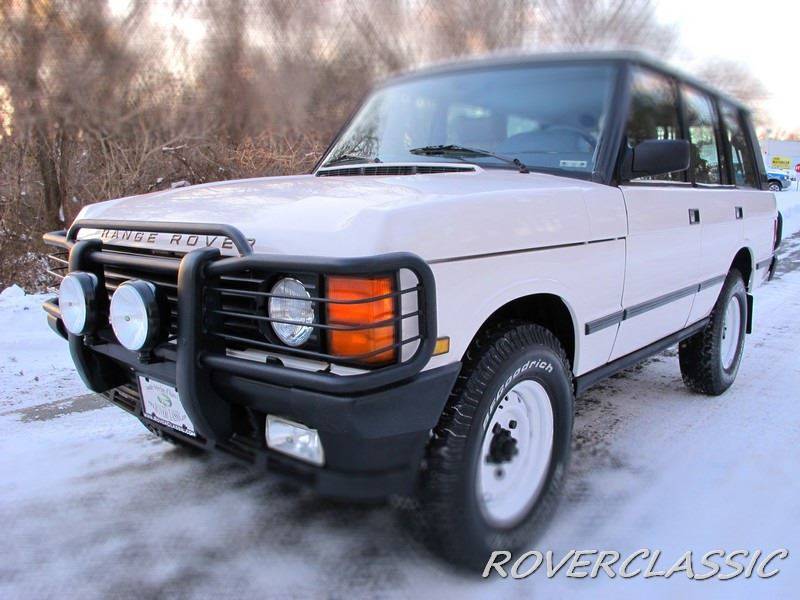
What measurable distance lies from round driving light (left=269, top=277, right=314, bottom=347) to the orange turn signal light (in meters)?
0.07

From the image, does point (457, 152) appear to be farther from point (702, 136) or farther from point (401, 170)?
point (702, 136)

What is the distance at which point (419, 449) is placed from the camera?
193 centimetres

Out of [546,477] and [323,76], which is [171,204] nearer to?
[546,477]

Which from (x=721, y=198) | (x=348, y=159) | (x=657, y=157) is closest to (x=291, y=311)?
(x=348, y=159)

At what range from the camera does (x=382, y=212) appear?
1776mm

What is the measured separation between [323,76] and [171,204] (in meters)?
3.92

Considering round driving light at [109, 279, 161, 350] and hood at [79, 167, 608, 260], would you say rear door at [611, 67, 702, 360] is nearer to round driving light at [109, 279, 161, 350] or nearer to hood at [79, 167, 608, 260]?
hood at [79, 167, 608, 260]

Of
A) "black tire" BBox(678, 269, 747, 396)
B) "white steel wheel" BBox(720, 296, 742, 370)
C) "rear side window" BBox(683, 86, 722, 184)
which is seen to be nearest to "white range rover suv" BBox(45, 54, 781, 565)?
"rear side window" BBox(683, 86, 722, 184)

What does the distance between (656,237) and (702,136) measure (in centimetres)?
117

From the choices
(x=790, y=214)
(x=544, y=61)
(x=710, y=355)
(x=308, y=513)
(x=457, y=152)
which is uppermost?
(x=544, y=61)

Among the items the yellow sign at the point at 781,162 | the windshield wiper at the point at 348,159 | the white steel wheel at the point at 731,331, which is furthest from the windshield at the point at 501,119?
the yellow sign at the point at 781,162

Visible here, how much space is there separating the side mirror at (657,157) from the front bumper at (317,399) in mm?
1418

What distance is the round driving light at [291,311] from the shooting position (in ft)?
5.97

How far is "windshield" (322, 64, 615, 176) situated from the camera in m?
2.83
